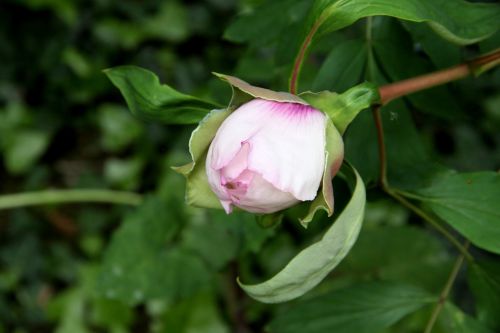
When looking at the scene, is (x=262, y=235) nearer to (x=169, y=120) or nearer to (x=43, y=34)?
(x=169, y=120)

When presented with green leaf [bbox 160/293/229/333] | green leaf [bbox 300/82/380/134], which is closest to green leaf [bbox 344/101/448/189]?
green leaf [bbox 300/82/380/134]

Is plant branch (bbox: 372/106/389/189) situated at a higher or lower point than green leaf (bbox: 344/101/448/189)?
higher

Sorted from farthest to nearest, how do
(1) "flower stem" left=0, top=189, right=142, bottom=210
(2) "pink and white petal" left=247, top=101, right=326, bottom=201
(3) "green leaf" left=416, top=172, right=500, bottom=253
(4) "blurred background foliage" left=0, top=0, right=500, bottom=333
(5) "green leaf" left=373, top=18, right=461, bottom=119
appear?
(1) "flower stem" left=0, top=189, right=142, bottom=210, (4) "blurred background foliage" left=0, top=0, right=500, bottom=333, (5) "green leaf" left=373, top=18, right=461, bottom=119, (3) "green leaf" left=416, top=172, right=500, bottom=253, (2) "pink and white petal" left=247, top=101, right=326, bottom=201

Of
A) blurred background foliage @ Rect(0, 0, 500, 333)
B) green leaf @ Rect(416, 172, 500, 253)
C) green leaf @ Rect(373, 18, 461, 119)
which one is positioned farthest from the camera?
blurred background foliage @ Rect(0, 0, 500, 333)

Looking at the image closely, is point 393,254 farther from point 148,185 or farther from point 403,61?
point 148,185

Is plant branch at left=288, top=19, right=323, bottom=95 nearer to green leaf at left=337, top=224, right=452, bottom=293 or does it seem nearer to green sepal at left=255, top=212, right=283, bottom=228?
green sepal at left=255, top=212, right=283, bottom=228
